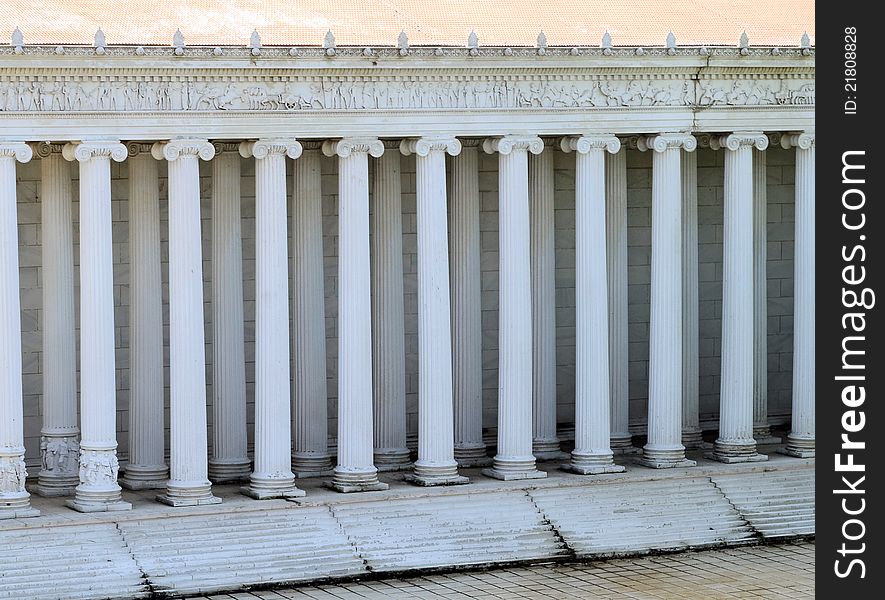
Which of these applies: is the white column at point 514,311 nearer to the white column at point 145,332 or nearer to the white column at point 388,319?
the white column at point 388,319

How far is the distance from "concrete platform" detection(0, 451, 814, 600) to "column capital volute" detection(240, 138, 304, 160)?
642cm

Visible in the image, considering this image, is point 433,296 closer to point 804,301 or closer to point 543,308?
point 543,308

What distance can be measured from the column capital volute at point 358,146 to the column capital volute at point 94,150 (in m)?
4.12

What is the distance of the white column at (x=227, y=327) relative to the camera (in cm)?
3775

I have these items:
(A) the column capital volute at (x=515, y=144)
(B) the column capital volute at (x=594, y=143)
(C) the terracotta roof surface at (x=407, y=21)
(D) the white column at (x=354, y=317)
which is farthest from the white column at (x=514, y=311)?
(D) the white column at (x=354, y=317)

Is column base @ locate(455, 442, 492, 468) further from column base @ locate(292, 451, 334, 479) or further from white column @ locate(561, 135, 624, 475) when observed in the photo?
column base @ locate(292, 451, 334, 479)

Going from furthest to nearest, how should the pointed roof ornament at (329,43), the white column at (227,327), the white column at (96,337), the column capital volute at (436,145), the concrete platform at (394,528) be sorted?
1. the white column at (227,327)
2. the column capital volute at (436,145)
3. the pointed roof ornament at (329,43)
4. the white column at (96,337)
5. the concrete platform at (394,528)

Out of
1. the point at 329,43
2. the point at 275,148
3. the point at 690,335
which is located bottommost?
the point at 690,335

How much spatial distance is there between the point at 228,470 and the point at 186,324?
14.2 ft

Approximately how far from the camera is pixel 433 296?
37.0m

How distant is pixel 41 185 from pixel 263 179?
4604 millimetres

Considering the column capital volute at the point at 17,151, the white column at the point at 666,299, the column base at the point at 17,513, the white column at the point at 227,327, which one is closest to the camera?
the column capital volute at the point at 17,151

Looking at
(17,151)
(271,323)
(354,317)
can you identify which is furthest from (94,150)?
(354,317)

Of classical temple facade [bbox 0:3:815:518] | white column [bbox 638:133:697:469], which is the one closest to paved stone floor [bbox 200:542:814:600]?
classical temple facade [bbox 0:3:815:518]
